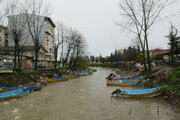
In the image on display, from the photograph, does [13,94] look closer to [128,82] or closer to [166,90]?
[166,90]

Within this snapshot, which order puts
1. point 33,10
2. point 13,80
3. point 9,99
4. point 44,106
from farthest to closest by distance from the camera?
point 33,10 → point 13,80 → point 9,99 → point 44,106

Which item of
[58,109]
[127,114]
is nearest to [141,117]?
[127,114]

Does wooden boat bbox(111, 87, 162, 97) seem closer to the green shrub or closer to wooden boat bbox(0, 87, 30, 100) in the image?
the green shrub

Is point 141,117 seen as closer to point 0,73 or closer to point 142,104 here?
point 142,104

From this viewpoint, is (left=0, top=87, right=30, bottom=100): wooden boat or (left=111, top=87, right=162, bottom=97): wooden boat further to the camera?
(left=0, top=87, right=30, bottom=100): wooden boat

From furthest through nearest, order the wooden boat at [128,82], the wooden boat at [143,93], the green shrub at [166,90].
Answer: the wooden boat at [128,82] → the wooden boat at [143,93] → the green shrub at [166,90]

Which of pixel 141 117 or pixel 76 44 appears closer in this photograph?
pixel 141 117

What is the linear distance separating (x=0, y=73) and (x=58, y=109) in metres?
13.0

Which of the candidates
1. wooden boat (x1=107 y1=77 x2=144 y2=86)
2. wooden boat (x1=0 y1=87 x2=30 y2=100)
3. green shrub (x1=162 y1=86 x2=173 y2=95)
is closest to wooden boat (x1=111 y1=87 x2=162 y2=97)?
green shrub (x1=162 y1=86 x2=173 y2=95)

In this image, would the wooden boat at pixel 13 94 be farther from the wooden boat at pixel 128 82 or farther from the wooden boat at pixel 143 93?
the wooden boat at pixel 128 82

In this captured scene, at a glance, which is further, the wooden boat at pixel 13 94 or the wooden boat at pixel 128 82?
the wooden boat at pixel 128 82

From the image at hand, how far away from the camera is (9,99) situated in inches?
392

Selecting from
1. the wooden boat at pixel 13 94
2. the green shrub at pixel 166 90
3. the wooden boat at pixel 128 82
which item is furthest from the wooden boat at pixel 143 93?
the wooden boat at pixel 13 94

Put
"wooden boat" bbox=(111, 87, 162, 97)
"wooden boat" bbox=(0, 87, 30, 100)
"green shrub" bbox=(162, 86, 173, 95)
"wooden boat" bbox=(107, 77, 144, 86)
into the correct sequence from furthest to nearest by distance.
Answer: "wooden boat" bbox=(107, 77, 144, 86), "wooden boat" bbox=(0, 87, 30, 100), "wooden boat" bbox=(111, 87, 162, 97), "green shrub" bbox=(162, 86, 173, 95)
